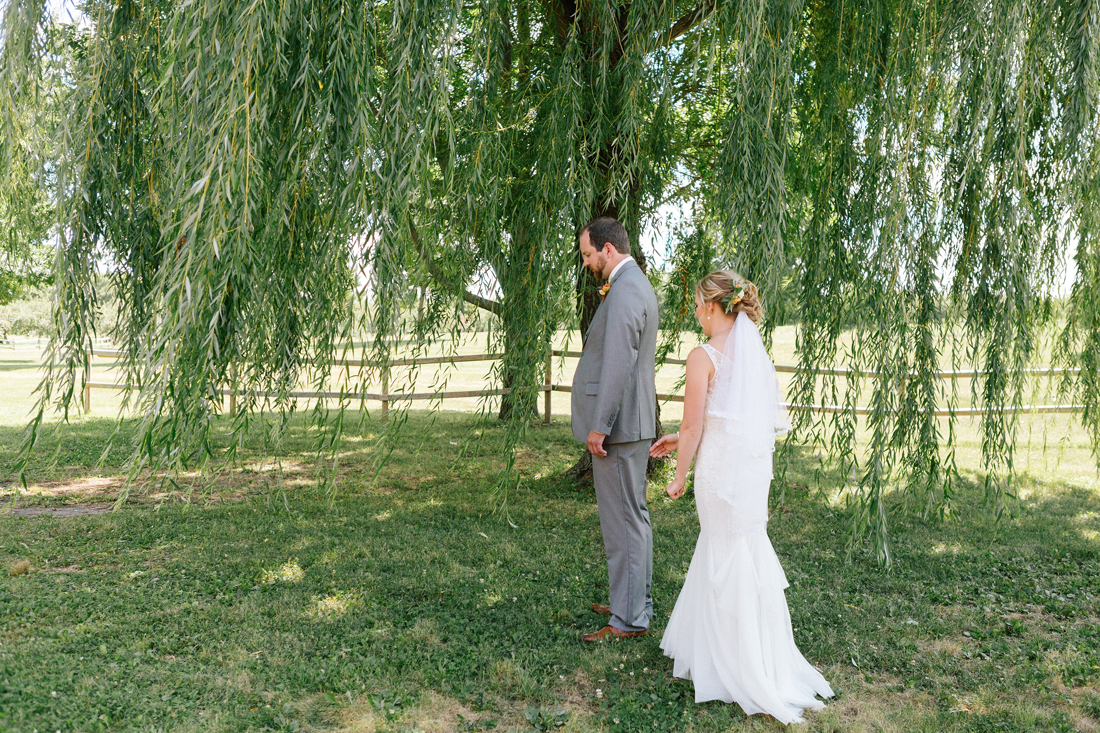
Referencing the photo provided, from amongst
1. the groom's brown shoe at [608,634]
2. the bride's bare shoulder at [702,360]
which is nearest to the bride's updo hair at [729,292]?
the bride's bare shoulder at [702,360]

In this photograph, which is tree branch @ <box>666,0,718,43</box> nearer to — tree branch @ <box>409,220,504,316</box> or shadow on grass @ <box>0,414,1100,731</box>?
tree branch @ <box>409,220,504,316</box>

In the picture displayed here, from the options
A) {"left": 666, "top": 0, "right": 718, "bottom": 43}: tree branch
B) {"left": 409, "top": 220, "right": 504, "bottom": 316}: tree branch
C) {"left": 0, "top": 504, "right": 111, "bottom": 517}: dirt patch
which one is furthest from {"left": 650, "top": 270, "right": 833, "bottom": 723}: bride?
{"left": 0, "top": 504, "right": 111, "bottom": 517}: dirt patch

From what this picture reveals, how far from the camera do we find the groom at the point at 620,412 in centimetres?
320

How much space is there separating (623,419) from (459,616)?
4.33 feet

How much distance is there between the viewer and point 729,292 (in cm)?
298

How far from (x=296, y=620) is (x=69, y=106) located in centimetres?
248

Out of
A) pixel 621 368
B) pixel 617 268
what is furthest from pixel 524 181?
pixel 621 368

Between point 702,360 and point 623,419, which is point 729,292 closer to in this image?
point 702,360

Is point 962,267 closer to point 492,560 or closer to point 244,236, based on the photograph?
point 492,560

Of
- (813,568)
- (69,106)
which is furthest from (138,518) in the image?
(813,568)

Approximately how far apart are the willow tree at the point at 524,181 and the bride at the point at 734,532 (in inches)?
21.5

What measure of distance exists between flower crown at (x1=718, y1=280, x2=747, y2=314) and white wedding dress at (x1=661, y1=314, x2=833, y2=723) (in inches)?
2.3

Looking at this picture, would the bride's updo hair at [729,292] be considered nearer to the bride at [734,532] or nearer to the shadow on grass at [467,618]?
the bride at [734,532]

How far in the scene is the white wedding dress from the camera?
2.76 meters
